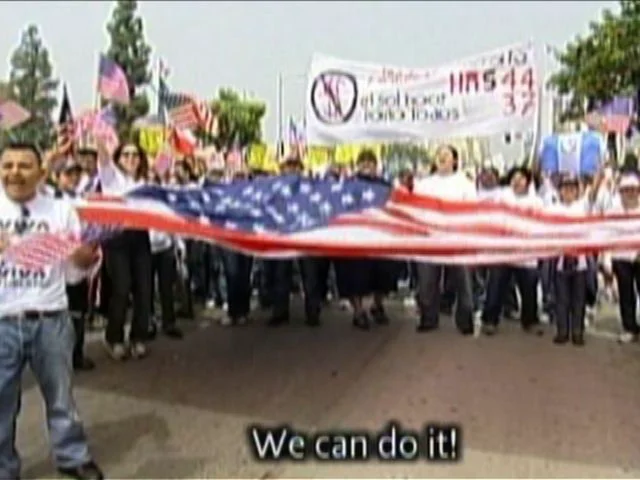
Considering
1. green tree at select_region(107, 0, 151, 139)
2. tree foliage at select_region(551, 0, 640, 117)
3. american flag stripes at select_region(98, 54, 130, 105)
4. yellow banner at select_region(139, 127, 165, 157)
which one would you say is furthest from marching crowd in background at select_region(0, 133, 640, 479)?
green tree at select_region(107, 0, 151, 139)

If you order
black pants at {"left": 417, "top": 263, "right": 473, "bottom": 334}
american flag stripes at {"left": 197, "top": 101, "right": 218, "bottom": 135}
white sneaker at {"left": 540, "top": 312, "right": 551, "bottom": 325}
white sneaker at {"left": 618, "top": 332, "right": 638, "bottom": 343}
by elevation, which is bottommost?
white sneaker at {"left": 540, "top": 312, "right": 551, "bottom": 325}

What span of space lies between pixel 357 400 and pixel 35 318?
9.67ft

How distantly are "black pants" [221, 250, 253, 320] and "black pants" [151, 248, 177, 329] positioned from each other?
33.5 inches

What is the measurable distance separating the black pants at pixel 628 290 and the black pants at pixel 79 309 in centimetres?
512

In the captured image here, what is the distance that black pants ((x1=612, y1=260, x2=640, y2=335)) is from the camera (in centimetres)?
1140

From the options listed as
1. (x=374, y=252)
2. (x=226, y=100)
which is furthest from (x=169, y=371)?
(x=226, y=100)

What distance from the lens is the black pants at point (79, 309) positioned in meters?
9.23

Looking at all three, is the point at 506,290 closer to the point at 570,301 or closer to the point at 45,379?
the point at 570,301

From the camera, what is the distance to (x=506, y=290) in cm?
1208

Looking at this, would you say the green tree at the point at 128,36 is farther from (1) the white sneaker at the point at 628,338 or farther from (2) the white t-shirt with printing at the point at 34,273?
(2) the white t-shirt with printing at the point at 34,273

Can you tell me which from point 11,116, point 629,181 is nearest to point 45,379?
point 629,181

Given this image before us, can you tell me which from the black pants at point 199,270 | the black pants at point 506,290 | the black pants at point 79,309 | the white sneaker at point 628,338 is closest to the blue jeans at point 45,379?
the black pants at point 79,309

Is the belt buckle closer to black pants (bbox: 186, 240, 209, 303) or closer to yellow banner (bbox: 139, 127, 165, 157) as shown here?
black pants (bbox: 186, 240, 209, 303)

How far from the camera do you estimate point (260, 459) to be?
6992 millimetres
